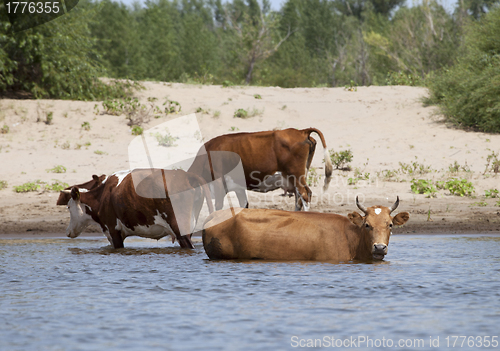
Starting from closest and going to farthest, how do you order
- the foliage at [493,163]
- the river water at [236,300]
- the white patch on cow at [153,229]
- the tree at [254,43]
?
1. the river water at [236,300]
2. the white patch on cow at [153,229]
3. the foliage at [493,163]
4. the tree at [254,43]

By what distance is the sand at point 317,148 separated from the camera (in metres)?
12.9

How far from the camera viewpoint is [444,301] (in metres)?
6.38

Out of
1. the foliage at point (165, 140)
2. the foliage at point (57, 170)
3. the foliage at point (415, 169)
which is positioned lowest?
the foliage at point (57, 170)

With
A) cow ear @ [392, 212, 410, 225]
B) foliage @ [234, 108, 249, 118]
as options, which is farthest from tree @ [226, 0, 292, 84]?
cow ear @ [392, 212, 410, 225]

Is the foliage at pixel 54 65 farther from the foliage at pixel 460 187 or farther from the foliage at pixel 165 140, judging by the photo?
the foliage at pixel 460 187

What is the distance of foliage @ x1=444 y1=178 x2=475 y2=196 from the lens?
13.8 m

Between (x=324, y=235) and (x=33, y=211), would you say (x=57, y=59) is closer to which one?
(x=33, y=211)

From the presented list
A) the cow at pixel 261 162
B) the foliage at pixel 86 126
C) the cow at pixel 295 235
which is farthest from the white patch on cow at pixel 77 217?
the foliage at pixel 86 126

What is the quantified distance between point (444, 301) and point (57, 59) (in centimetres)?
1922

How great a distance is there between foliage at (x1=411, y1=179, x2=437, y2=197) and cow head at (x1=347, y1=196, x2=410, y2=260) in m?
6.25

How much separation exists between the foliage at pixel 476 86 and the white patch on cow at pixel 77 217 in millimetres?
12518

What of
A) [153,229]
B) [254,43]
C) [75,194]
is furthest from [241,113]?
[254,43]

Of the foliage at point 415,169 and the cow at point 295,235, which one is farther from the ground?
the foliage at point 415,169

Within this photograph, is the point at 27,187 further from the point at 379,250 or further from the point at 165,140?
the point at 379,250
